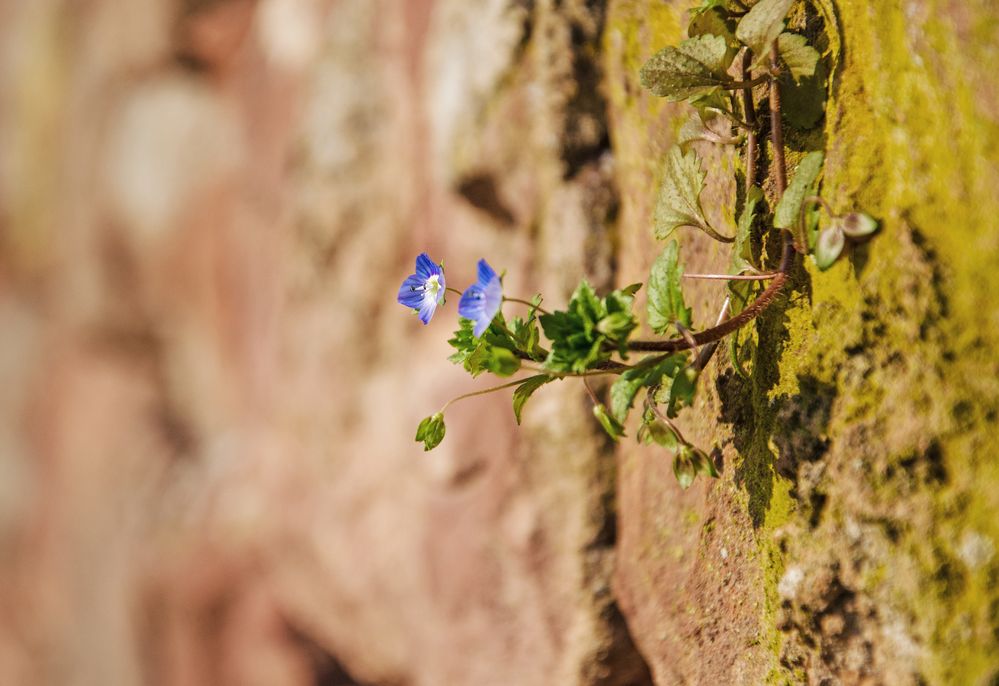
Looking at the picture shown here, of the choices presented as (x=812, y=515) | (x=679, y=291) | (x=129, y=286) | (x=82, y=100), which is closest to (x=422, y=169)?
(x=679, y=291)

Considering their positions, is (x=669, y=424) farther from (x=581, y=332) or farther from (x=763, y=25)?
(x=763, y=25)

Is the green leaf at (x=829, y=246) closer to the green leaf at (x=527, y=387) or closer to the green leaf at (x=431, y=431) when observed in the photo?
the green leaf at (x=527, y=387)

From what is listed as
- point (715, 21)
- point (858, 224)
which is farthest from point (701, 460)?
point (715, 21)

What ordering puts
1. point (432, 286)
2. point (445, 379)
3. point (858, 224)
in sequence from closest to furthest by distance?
point (858, 224), point (432, 286), point (445, 379)

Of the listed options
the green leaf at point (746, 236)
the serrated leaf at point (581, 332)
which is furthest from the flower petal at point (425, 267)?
the green leaf at point (746, 236)

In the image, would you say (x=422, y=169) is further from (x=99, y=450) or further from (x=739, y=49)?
(x=99, y=450)

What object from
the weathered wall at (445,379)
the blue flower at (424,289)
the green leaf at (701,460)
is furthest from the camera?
the blue flower at (424,289)
